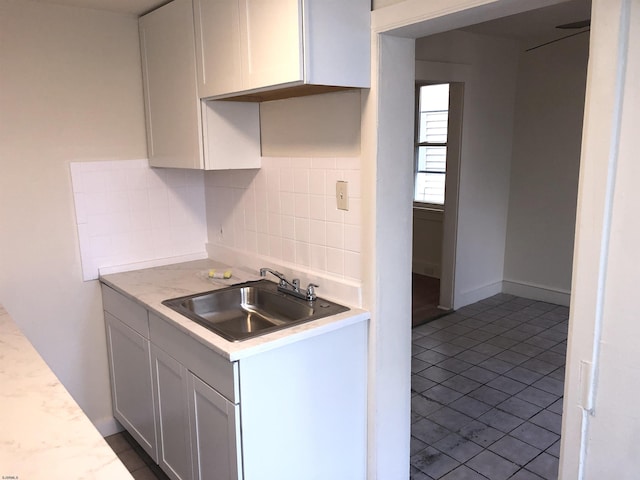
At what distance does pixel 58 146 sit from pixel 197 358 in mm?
1385

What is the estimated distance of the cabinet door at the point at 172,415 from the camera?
2137 millimetres

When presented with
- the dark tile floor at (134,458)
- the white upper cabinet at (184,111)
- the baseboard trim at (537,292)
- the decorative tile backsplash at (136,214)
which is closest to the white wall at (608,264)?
the white upper cabinet at (184,111)

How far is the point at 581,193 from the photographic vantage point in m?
1.36

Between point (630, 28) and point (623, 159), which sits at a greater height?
point (630, 28)

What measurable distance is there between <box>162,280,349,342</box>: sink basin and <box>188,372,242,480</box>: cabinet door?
13.8 inches

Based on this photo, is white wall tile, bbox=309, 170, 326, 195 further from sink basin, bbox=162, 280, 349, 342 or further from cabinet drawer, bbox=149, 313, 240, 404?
cabinet drawer, bbox=149, 313, 240, 404

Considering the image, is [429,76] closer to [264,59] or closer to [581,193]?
[264,59]

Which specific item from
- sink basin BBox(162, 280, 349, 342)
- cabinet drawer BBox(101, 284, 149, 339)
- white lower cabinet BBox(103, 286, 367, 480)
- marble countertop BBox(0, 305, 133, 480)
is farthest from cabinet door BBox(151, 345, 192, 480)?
marble countertop BBox(0, 305, 133, 480)

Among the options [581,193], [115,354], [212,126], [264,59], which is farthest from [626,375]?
[115,354]

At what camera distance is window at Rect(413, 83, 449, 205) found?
5.54 metres

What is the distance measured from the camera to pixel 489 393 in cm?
321

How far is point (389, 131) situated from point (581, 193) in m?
0.78

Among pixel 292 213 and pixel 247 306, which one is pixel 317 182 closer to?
pixel 292 213

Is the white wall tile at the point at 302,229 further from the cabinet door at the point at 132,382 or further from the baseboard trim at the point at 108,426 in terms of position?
the baseboard trim at the point at 108,426
